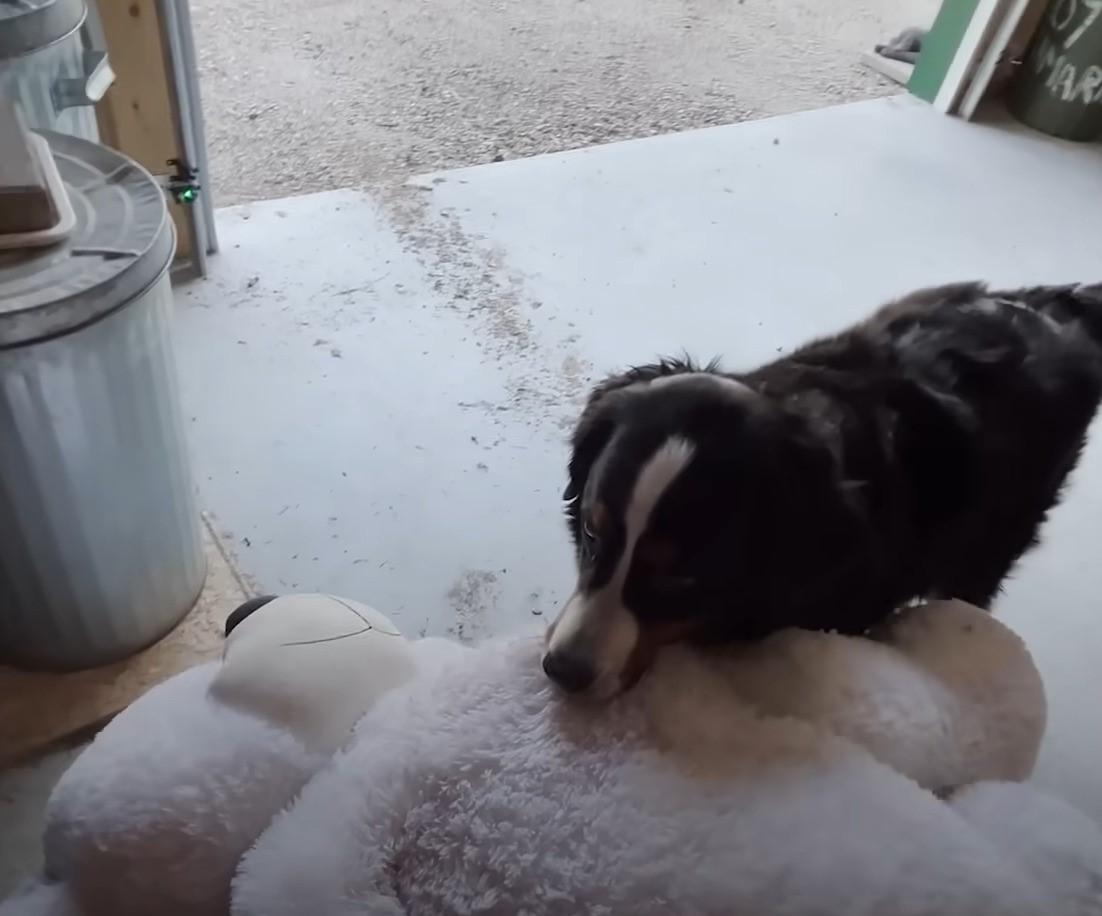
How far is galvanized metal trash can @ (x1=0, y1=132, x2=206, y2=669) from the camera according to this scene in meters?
1.13

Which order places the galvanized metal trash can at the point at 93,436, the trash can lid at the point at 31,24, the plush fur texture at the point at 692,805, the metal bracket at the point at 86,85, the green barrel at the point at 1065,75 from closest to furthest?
the plush fur texture at the point at 692,805 < the galvanized metal trash can at the point at 93,436 < the trash can lid at the point at 31,24 < the metal bracket at the point at 86,85 < the green barrel at the point at 1065,75

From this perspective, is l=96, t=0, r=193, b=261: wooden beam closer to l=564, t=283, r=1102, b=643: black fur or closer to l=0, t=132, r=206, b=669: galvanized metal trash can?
l=0, t=132, r=206, b=669: galvanized metal trash can

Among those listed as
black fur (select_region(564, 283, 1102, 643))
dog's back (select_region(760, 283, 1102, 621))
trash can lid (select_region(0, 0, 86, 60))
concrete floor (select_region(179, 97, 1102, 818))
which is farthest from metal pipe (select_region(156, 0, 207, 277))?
dog's back (select_region(760, 283, 1102, 621))

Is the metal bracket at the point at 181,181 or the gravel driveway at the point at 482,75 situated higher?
the metal bracket at the point at 181,181

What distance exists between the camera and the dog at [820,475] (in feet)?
3.42

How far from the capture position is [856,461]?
3.79 feet

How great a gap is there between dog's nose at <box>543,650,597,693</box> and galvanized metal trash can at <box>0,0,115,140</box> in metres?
0.99

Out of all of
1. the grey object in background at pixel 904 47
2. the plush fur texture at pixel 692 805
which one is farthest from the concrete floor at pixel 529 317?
the plush fur texture at pixel 692 805

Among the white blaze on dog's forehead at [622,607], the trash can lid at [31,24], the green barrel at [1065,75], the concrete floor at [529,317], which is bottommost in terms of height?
the concrete floor at [529,317]

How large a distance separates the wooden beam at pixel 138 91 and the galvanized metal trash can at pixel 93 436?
25.8 inches

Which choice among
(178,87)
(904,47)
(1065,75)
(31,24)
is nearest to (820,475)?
(31,24)

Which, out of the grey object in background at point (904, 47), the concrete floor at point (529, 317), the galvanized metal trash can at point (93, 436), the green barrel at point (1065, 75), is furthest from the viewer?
the grey object in background at point (904, 47)

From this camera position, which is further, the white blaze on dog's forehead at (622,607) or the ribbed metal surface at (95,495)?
the ribbed metal surface at (95,495)

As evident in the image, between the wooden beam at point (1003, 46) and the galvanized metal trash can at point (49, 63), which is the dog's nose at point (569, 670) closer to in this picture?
the galvanized metal trash can at point (49, 63)
